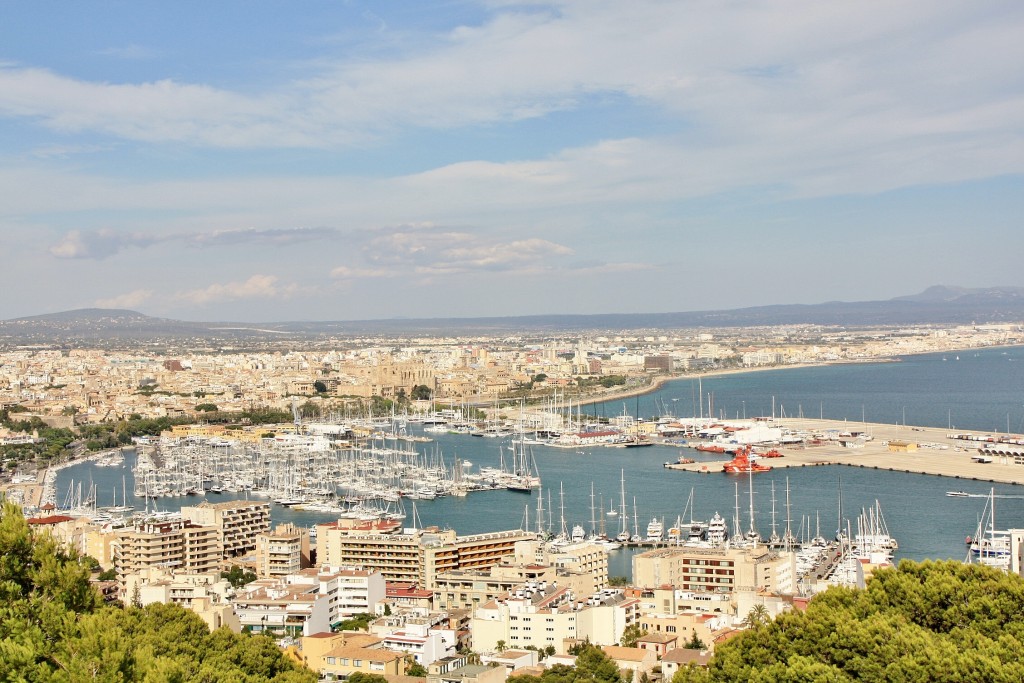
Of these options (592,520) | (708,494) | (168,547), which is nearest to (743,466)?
(708,494)

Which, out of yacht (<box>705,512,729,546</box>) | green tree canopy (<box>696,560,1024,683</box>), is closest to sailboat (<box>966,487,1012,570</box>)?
yacht (<box>705,512,729,546</box>)

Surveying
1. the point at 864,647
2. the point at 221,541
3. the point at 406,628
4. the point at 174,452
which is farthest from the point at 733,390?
the point at 864,647

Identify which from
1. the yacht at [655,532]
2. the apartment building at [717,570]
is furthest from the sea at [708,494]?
the apartment building at [717,570]

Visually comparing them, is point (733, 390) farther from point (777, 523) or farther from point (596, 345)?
point (596, 345)

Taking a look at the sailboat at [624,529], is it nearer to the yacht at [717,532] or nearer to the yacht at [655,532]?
the yacht at [655,532]

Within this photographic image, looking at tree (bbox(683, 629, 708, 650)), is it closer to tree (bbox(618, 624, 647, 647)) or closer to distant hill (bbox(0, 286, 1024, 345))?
tree (bbox(618, 624, 647, 647))

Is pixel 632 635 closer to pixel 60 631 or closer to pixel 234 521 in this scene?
pixel 60 631

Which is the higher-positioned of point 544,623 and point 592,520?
point 544,623
